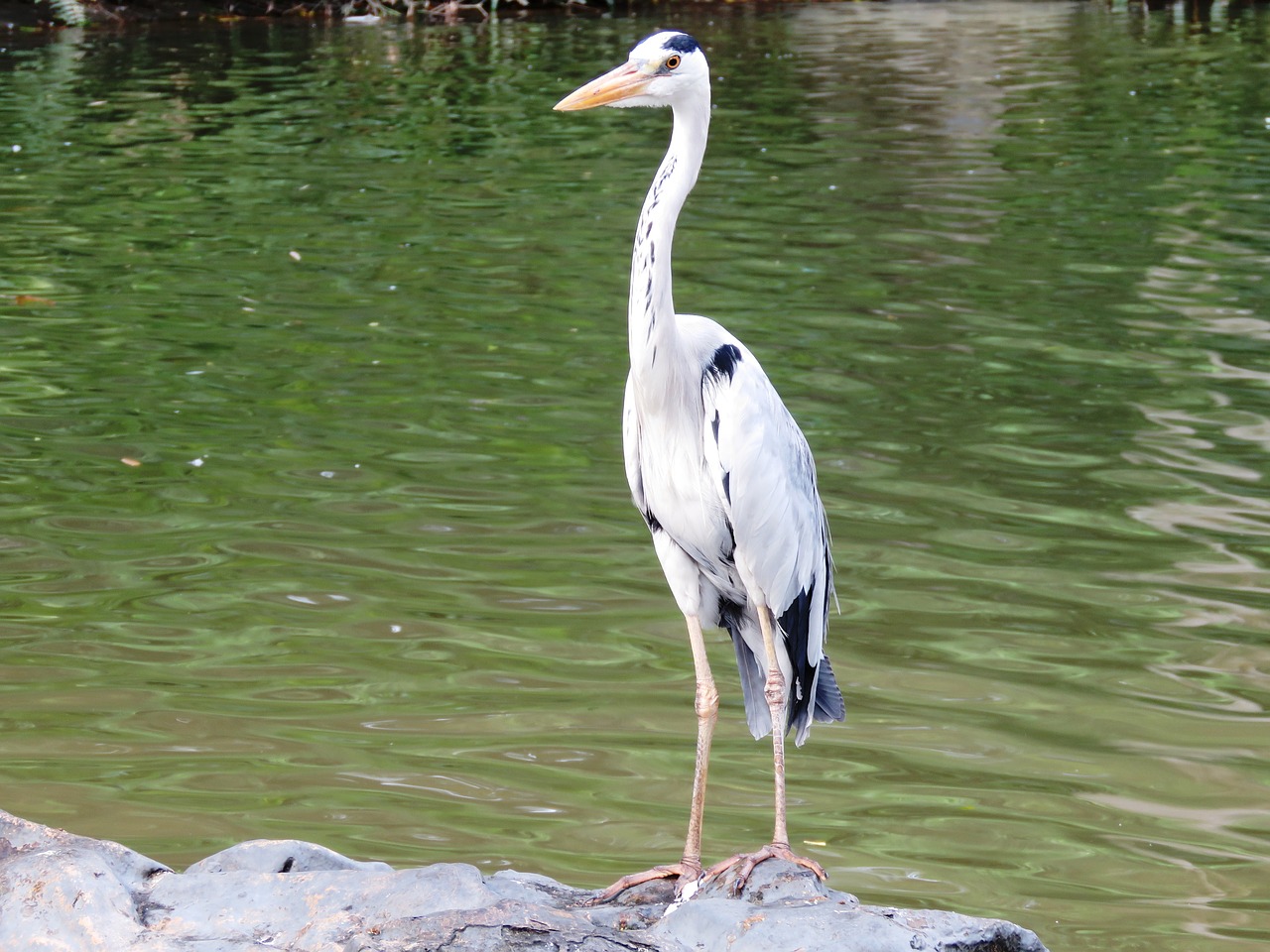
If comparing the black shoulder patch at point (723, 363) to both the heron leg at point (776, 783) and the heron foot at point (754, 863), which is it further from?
the heron foot at point (754, 863)

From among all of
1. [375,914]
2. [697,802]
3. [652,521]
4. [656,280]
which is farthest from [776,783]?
[656,280]

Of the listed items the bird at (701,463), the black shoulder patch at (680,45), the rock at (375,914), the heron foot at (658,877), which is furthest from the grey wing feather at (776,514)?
the black shoulder patch at (680,45)

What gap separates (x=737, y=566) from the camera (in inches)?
156

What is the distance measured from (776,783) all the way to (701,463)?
864mm

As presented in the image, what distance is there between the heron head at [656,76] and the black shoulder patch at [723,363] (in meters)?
0.69

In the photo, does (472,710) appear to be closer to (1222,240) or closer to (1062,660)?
(1062,660)

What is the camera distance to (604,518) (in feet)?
22.1

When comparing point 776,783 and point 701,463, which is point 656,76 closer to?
point 701,463

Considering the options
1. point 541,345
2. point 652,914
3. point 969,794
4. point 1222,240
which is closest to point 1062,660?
point 969,794

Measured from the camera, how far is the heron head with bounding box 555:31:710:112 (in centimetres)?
387

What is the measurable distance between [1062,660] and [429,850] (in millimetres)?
2486

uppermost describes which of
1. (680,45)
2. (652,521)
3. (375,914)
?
(680,45)

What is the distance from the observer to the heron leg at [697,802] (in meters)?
3.75

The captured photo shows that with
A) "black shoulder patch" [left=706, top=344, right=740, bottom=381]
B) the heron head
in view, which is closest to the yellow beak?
the heron head
